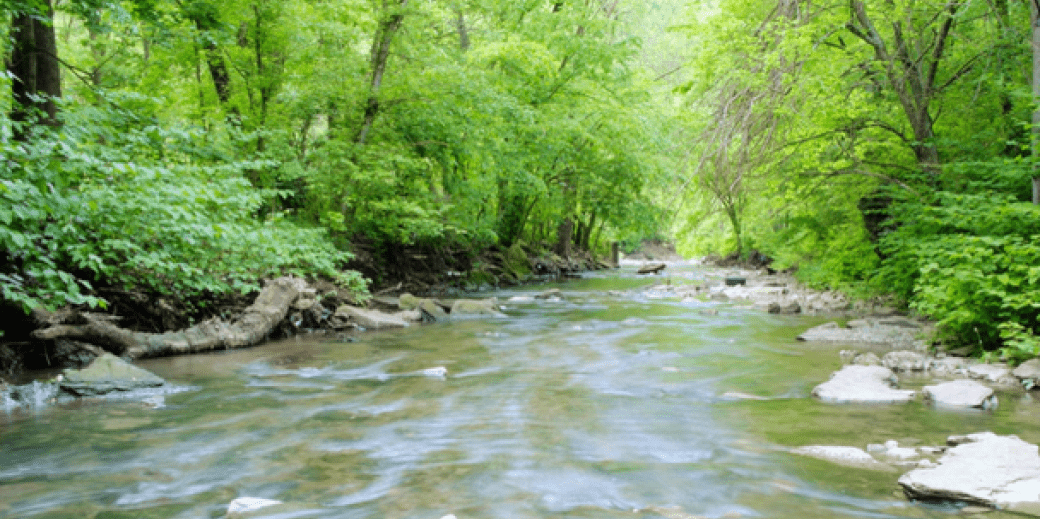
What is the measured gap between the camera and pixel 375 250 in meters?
16.8

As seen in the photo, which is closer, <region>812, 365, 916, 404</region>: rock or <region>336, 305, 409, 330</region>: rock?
<region>812, 365, 916, 404</region>: rock

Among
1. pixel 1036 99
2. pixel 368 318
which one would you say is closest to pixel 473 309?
pixel 368 318

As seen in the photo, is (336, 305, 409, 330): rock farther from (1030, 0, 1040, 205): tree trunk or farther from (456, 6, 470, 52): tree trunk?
(456, 6, 470, 52): tree trunk

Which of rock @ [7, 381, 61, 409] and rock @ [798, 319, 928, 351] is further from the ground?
rock @ [7, 381, 61, 409]

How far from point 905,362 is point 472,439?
5248 mm

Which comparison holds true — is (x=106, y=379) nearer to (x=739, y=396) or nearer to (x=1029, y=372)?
(x=739, y=396)

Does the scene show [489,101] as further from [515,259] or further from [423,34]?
[515,259]

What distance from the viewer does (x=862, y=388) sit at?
6.44 metres

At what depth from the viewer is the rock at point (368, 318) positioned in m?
12.0

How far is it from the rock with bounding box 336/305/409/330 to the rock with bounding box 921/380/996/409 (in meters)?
8.43

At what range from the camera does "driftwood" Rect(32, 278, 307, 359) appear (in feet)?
25.7

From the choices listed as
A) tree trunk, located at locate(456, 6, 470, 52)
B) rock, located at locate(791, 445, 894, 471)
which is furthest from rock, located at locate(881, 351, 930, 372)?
tree trunk, located at locate(456, 6, 470, 52)

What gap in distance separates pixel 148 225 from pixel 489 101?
9.82 meters

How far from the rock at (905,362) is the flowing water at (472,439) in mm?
588
